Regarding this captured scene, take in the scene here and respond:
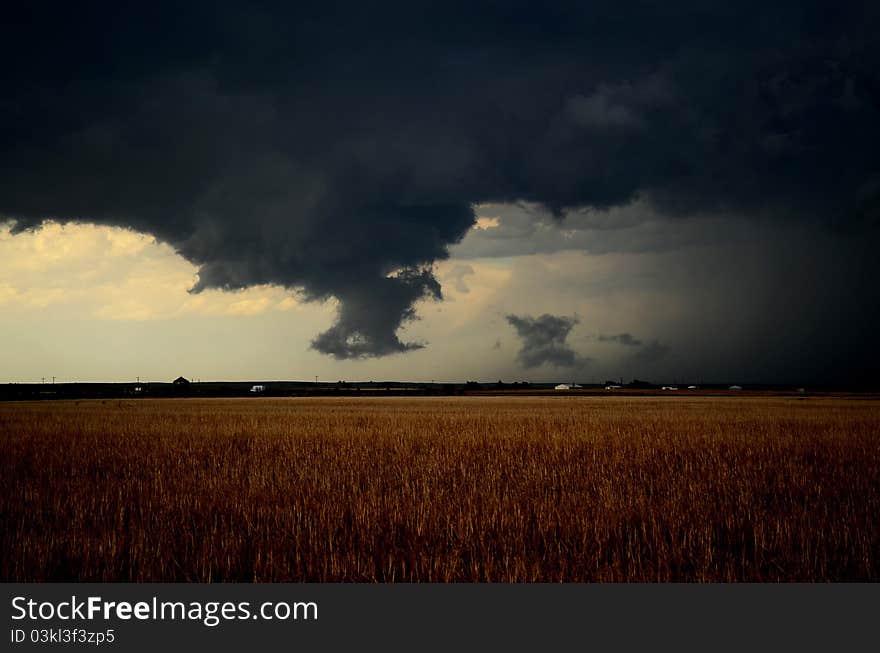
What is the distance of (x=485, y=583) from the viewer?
16.6 ft

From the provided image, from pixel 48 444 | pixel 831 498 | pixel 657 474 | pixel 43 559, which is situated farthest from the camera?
pixel 48 444

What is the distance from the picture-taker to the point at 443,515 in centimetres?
740

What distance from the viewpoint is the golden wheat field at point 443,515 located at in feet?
18.6

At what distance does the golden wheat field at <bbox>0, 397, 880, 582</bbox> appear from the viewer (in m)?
5.67

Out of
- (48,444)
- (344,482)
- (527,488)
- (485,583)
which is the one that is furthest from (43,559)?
(48,444)

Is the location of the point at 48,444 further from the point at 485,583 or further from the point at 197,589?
the point at 485,583

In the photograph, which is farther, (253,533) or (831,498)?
(831,498)

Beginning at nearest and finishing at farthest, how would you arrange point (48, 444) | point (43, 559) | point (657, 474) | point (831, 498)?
point (43, 559), point (831, 498), point (657, 474), point (48, 444)

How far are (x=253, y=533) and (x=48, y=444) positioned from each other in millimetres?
14222

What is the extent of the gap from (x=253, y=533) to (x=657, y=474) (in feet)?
25.3

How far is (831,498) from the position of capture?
9062 mm

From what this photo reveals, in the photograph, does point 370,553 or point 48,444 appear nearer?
point 370,553

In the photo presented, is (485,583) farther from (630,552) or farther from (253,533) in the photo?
(253,533)

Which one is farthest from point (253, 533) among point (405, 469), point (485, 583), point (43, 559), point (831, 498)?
point (831, 498)
